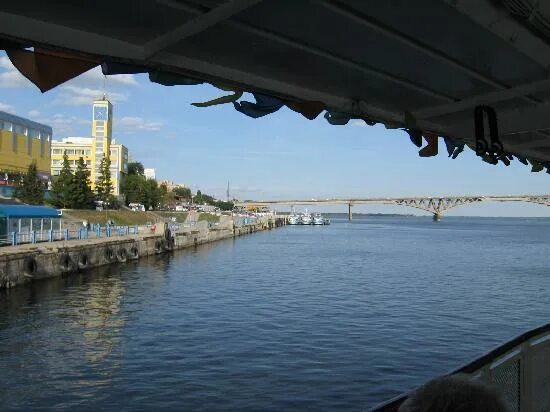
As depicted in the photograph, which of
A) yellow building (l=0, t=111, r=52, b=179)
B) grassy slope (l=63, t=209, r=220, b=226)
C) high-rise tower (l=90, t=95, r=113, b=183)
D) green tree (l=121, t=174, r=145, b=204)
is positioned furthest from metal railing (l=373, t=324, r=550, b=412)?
high-rise tower (l=90, t=95, r=113, b=183)

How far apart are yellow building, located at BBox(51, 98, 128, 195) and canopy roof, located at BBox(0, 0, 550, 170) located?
12023 centimetres

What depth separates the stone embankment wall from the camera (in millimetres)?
26375

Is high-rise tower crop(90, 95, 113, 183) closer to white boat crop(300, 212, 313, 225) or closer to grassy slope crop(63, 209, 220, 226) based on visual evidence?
grassy slope crop(63, 209, 220, 226)

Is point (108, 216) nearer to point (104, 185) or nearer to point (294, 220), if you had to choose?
point (104, 185)

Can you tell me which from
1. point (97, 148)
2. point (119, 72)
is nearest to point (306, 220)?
point (97, 148)

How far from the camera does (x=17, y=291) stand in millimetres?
25547

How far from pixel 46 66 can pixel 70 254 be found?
103ft

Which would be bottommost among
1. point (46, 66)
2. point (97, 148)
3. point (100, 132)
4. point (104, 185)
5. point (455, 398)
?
point (455, 398)

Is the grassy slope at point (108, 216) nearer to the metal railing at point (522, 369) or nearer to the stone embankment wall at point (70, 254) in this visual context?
the stone embankment wall at point (70, 254)

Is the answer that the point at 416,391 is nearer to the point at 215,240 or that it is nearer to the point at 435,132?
the point at 435,132

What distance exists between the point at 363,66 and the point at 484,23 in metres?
1.32

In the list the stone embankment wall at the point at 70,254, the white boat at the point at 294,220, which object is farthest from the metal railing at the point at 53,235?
the white boat at the point at 294,220

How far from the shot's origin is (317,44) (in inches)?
168

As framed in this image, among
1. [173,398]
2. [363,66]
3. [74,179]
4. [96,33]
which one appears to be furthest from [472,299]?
[74,179]
